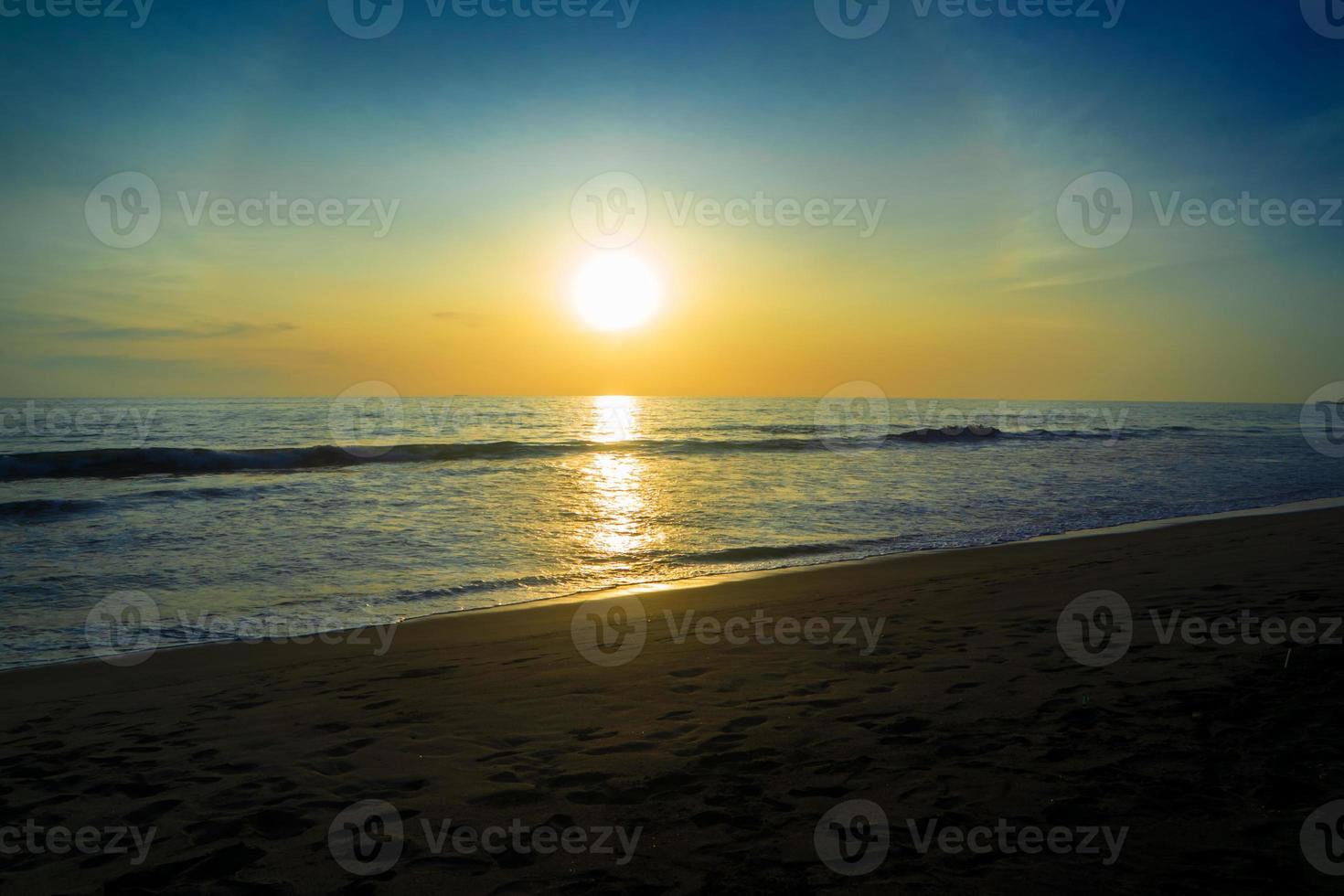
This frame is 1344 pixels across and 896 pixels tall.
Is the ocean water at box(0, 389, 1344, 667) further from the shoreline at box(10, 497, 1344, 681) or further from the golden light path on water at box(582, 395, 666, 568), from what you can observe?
the shoreline at box(10, 497, 1344, 681)

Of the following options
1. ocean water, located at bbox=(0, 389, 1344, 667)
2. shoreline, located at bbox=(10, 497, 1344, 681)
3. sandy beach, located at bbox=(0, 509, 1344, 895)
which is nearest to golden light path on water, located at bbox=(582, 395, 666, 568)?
ocean water, located at bbox=(0, 389, 1344, 667)

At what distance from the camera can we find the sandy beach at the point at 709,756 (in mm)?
Result: 3488

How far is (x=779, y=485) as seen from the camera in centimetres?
2405

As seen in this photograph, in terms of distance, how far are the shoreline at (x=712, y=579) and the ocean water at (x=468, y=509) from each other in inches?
12.7

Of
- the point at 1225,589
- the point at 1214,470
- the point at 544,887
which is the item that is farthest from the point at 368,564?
the point at 1214,470

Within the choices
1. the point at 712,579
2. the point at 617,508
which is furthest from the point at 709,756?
the point at 617,508

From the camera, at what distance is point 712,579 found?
470 inches

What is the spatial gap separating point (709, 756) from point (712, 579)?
7.28 m

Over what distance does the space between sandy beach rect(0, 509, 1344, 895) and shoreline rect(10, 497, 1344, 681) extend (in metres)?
0.35

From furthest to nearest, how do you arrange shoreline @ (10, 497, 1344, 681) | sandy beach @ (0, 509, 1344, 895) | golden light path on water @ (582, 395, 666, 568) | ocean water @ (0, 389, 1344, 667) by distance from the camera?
golden light path on water @ (582, 395, 666, 568), ocean water @ (0, 389, 1344, 667), shoreline @ (10, 497, 1344, 681), sandy beach @ (0, 509, 1344, 895)

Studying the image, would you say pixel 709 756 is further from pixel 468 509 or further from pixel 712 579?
pixel 468 509

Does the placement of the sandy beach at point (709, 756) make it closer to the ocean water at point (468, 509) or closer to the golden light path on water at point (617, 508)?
the ocean water at point (468, 509)

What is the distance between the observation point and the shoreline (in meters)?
8.49

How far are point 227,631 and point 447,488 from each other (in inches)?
569
